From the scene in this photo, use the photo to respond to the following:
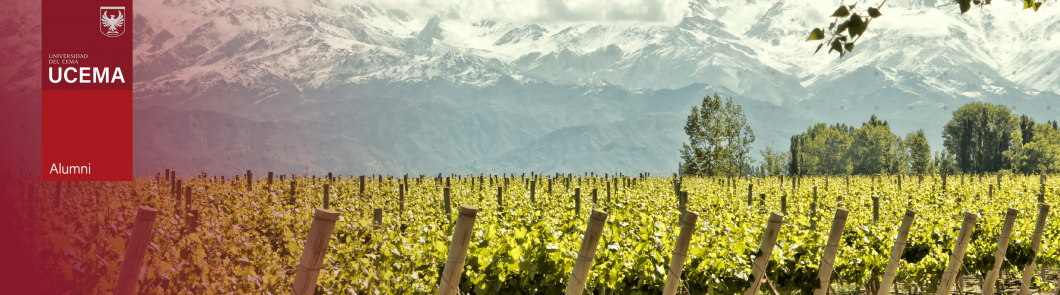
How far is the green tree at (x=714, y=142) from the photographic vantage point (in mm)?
56750

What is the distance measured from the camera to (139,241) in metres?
3.48

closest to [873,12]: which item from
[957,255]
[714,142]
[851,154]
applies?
[957,255]

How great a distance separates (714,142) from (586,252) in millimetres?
55971

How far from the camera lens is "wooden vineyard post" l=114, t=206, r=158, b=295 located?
3471mm

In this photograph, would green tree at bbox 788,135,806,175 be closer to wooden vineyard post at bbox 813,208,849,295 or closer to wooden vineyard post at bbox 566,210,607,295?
wooden vineyard post at bbox 813,208,849,295

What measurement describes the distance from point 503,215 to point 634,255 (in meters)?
7.32

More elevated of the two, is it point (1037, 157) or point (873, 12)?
point (873, 12)

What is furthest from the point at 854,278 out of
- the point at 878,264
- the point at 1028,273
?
the point at 1028,273

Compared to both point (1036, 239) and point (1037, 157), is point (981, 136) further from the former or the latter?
point (1036, 239)

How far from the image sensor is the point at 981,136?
297 feet

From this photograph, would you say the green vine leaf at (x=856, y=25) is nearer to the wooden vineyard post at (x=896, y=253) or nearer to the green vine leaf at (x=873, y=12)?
the green vine leaf at (x=873, y=12)

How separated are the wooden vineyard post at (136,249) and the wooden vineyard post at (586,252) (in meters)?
2.32
